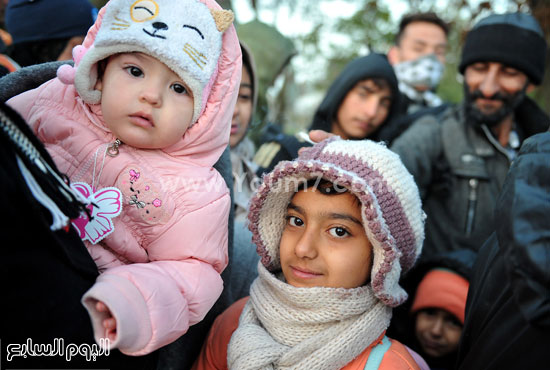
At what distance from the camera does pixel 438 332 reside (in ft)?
8.59

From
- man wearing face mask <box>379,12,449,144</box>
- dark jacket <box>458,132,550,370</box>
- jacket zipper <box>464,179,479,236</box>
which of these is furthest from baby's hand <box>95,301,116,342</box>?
man wearing face mask <box>379,12,449,144</box>

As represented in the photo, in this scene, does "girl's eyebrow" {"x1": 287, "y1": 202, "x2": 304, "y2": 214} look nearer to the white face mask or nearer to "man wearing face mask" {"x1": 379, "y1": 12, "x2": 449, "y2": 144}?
"man wearing face mask" {"x1": 379, "y1": 12, "x2": 449, "y2": 144}

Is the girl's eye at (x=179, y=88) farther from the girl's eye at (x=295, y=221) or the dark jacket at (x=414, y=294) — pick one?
the dark jacket at (x=414, y=294)

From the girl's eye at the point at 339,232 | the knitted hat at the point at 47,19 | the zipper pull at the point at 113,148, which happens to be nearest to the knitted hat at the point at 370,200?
the girl's eye at the point at 339,232

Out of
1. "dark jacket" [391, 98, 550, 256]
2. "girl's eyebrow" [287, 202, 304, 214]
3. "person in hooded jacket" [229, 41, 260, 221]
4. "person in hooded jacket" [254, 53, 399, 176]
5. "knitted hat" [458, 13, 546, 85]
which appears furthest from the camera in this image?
"person in hooded jacket" [254, 53, 399, 176]

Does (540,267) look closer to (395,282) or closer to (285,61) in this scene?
(395,282)

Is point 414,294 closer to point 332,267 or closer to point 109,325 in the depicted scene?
point 332,267

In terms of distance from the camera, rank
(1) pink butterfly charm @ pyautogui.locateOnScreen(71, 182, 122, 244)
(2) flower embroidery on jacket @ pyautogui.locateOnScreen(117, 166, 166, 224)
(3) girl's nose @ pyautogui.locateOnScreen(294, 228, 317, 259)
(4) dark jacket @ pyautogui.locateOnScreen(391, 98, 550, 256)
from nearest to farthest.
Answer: (1) pink butterfly charm @ pyautogui.locateOnScreen(71, 182, 122, 244) < (2) flower embroidery on jacket @ pyautogui.locateOnScreen(117, 166, 166, 224) < (3) girl's nose @ pyautogui.locateOnScreen(294, 228, 317, 259) < (4) dark jacket @ pyautogui.locateOnScreen(391, 98, 550, 256)

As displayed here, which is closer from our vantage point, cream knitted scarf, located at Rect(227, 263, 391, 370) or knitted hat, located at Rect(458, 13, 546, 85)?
cream knitted scarf, located at Rect(227, 263, 391, 370)

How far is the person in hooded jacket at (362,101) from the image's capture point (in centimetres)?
369

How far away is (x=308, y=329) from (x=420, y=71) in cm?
400

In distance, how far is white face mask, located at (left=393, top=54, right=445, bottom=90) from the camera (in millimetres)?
4969

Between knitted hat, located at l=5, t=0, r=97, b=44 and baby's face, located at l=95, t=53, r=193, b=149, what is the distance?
4.96 ft

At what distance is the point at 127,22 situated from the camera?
1454 millimetres
